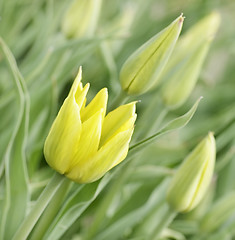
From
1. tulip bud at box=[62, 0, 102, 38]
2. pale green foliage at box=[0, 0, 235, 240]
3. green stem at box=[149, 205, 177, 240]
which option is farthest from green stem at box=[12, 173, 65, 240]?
tulip bud at box=[62, 0, 102, 38]

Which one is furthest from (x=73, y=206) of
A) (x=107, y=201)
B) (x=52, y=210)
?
(x=107, y=201)

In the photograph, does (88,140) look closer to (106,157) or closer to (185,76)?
(106,157)

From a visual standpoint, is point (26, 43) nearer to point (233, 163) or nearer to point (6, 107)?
point (6, 107)

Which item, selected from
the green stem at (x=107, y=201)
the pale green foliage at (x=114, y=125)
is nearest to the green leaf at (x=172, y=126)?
the pale green foliage at (x=114, y=125)

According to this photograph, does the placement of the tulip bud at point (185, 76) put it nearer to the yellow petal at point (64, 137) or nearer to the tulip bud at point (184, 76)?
the tulip bud at point (184, 76)

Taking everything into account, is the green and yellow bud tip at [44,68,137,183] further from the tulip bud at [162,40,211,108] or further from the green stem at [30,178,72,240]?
the tulip bud at [162,40,211,108]

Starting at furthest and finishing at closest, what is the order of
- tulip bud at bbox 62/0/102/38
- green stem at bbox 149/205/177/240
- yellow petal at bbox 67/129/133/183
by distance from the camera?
tulip bud at bbox 62/0/102/38 < green stem at bbox 149/205/177/240 < yellow petal at bbox 67/129/133/183
